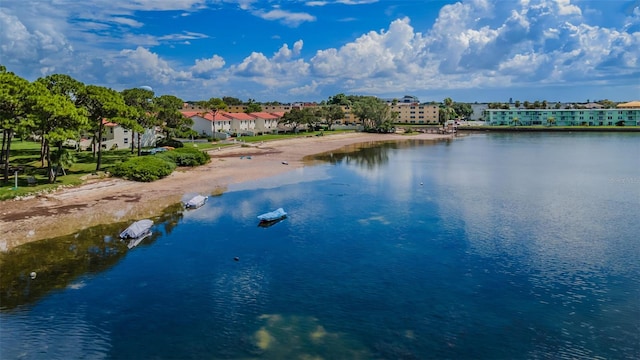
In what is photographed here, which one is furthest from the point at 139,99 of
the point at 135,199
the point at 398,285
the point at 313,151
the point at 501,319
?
the point at 501,319

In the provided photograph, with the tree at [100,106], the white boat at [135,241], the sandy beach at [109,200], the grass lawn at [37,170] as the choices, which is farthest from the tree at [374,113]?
the white boat at [135,241]

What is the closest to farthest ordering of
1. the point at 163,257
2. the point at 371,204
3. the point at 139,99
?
the point at 163,257 → the point at 371,204 → the point at 139,99

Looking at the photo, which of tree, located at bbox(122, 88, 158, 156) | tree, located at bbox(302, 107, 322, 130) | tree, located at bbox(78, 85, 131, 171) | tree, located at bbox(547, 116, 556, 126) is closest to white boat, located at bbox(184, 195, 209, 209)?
tree, located at bbox(78, 85, 131, 171)

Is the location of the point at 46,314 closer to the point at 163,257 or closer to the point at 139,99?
the point at 163,257

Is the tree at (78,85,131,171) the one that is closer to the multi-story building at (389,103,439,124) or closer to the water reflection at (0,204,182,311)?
the water reflection at (0,204,182,311)

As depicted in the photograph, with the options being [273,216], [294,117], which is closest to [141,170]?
[273,216]

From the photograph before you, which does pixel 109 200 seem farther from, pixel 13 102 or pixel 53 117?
pixel 13 102
